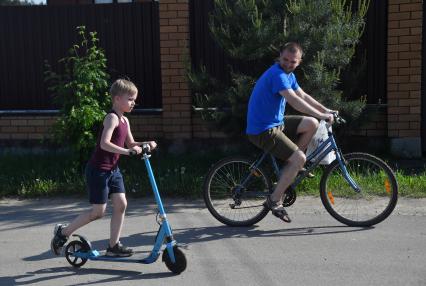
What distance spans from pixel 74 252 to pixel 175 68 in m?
4.13

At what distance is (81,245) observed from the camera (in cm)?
457

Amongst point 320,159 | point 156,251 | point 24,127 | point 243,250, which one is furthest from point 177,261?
point 24,127

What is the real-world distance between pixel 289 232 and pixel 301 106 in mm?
1158

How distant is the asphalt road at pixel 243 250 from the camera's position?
14.1 feet

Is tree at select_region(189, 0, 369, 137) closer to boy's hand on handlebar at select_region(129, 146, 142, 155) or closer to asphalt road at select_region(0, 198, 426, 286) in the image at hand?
asphalt road at select_region(0, 198, 426, 286)

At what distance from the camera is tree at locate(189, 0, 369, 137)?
21.5 feet

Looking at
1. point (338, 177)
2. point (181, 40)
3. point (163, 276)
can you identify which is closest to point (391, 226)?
point (338, 177)

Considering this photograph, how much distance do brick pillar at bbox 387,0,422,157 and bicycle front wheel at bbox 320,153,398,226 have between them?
2.06 m

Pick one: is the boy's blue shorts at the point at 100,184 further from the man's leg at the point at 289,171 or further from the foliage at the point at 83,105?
the foliage at the point at 83,105

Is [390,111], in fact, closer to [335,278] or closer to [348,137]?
[348,137]

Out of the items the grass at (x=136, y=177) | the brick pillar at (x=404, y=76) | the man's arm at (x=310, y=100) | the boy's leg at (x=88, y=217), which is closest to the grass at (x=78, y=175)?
the grass at (x=136, y=177)

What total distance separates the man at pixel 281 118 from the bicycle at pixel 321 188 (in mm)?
163

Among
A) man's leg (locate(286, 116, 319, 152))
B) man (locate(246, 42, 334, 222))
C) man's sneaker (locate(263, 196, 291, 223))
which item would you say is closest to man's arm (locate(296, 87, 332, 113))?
man (locate(246, 42, 334, 222))

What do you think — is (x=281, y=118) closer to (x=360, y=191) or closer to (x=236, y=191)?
(x=236, y=191)
